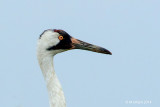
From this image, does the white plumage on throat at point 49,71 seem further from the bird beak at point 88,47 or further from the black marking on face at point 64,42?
the bird beak at point 88,47

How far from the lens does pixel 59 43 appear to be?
762 centimetres

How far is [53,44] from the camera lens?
294 inches

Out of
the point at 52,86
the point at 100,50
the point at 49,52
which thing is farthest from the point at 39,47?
the point at 100,50

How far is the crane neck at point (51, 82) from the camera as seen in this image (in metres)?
7.13

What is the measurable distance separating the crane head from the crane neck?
7.7 inches

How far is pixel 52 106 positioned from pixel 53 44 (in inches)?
52.3

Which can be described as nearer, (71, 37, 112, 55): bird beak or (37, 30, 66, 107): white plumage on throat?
(37, 30, 66, 107): white plumage on throat

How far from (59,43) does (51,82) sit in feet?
3.03

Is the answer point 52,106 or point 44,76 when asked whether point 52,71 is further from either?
point 52,106

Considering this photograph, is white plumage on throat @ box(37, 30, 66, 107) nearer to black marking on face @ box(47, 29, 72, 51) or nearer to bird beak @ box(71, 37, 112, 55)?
black marking on face @ box(47, 29, 72, 51)

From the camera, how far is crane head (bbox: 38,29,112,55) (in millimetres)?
7308

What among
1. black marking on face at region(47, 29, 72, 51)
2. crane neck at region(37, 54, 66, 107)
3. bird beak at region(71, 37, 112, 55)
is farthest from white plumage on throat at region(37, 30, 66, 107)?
bird beak at region(71, 37, 112, 55)

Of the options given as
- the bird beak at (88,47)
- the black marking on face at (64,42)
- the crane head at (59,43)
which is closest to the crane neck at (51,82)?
the crane head at (59,43)

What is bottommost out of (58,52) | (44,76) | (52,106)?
(52,106)
